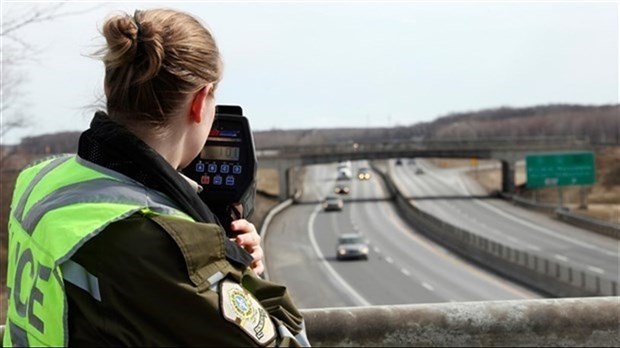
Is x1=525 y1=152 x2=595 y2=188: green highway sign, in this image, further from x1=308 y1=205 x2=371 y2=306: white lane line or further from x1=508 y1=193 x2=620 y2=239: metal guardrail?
x1=308 y1=205 x2=371 y2=306: white lane line

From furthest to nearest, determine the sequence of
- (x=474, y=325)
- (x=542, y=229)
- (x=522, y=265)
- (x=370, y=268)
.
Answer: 1. (x=542, y=229)
2. (x=370, y=268)
3. (x=522, y=265)
4. (x=474, y=325)

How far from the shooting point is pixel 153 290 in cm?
171

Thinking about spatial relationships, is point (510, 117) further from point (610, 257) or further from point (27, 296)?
point (27, 296)

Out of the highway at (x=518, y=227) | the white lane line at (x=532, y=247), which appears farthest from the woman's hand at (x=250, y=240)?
the white lane line at (x=532, y=247)

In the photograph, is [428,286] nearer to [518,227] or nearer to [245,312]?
[518,227]

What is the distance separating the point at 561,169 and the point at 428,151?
93.0 feet

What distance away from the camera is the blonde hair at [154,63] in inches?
73.2

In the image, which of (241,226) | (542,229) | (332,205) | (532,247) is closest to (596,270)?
(532,247)

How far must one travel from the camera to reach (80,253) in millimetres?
1723

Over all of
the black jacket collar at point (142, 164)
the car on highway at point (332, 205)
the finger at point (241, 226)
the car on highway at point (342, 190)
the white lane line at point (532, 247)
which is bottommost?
the car on highway at point (342, 190)

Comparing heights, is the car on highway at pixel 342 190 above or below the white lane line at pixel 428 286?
below

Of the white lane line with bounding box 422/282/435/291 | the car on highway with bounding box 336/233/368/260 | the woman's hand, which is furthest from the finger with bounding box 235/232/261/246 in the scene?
the car on highway with bounding box 336/233/368/260

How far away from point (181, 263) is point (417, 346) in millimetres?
2912

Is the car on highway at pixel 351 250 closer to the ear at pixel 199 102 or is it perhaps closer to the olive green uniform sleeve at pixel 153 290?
A: the ear at pixel 199 102
